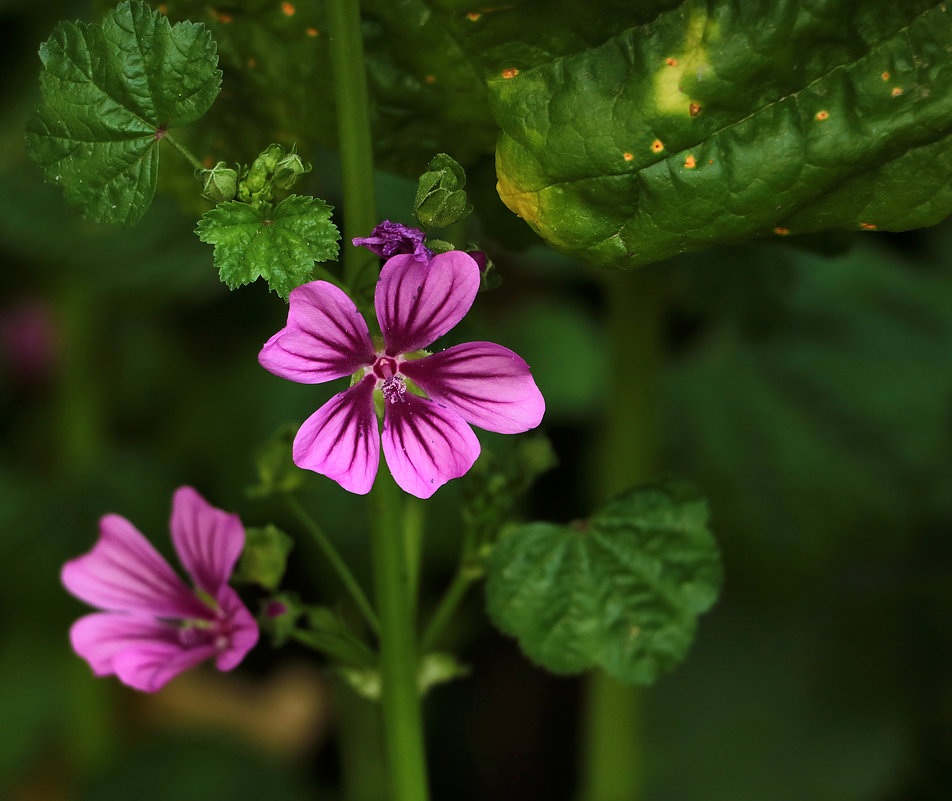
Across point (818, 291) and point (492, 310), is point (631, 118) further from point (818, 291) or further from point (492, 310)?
point (492, 310)

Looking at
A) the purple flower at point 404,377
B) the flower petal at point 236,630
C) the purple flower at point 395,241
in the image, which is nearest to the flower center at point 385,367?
the purple flower at point 404,377

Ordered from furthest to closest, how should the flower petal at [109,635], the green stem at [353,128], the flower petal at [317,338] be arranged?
the flower petal at [109,635] < the green stem at [353,128] < the flower petal at [317,338]

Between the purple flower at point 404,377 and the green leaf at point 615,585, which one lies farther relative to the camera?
the green leaf at point 615,585

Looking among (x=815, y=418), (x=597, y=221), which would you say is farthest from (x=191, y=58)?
(x=815, y=418)

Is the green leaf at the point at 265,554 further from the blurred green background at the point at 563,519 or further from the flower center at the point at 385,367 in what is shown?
the blurred green background at the point at 563,519

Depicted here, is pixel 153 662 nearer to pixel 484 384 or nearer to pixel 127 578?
pixel 127 578

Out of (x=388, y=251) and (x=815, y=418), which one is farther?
(x=815, y=418)

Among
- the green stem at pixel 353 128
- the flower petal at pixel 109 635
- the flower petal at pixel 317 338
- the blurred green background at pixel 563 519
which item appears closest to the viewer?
the flower petal at pixel 317 338
